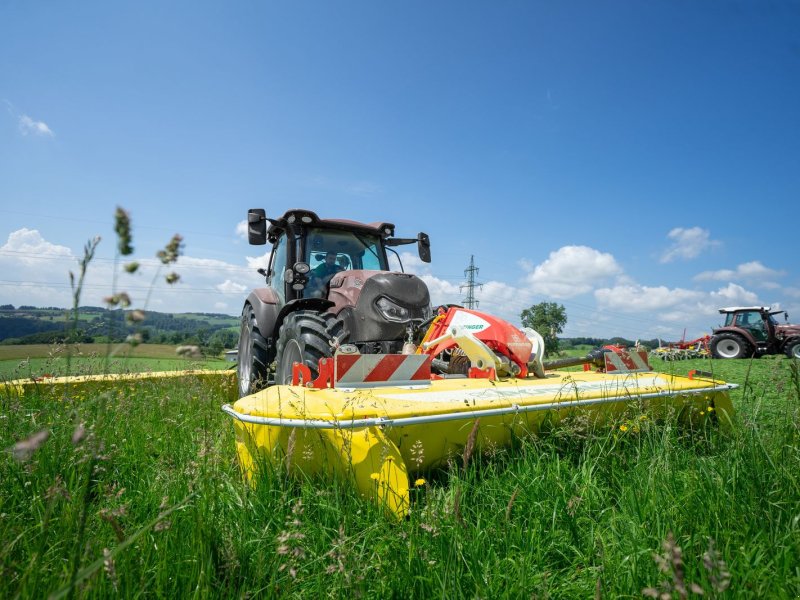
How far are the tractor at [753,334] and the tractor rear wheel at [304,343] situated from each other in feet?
62.0

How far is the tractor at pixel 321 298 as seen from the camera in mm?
4043

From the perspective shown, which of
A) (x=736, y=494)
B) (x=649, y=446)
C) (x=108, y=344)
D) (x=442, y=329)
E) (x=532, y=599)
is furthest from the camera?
(x=442, y=329)

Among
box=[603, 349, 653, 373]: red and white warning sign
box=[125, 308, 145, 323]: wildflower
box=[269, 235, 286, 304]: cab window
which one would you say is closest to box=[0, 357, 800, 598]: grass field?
box=[125, 308, 145, 323]: wildflower

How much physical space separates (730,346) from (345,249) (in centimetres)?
1928

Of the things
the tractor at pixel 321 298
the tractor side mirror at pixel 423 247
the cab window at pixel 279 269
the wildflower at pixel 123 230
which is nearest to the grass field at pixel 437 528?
the wildflower at pixel 123 230

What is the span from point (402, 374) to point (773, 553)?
1.83 m

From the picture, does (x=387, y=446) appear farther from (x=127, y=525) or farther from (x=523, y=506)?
(x=127, y=525)

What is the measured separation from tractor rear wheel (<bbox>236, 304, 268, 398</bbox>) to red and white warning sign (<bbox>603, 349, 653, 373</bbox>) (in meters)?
3.20

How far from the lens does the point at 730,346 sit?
62.1 ft

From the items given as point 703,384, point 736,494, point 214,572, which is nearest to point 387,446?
point 214,572

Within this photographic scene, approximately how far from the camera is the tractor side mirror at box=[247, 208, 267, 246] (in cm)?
485

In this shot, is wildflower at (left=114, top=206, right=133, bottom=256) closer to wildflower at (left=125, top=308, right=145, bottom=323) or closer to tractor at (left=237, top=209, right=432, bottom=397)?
wildflower at (left=125, top=308, right=145, bottom=323)

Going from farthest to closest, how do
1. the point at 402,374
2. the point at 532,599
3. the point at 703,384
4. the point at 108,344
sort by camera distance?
the point at 703,384
the point at 402,374
the point at 532,599
the point at 108,344

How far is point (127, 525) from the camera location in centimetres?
180
